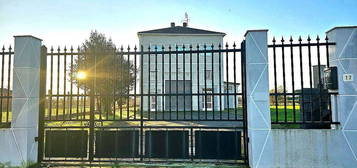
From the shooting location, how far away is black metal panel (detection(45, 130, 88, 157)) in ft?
16.8

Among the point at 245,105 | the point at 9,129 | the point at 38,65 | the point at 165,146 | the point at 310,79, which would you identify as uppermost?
the point at 38,65

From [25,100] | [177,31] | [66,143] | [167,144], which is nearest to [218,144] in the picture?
[167,144]

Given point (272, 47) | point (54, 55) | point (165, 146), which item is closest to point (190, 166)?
point (165, 146)

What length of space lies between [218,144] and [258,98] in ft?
4.30

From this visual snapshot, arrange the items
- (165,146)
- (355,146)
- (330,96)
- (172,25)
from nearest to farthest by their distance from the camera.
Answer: (355,146) < (330,96) < (165,146) < (172,25)

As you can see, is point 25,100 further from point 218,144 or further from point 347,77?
point 347,77

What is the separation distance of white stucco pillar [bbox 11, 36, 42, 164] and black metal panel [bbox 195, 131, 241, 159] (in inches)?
144

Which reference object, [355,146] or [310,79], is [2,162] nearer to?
[310,79]

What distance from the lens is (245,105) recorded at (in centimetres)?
491

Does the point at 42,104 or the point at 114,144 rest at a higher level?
the point at 42,104

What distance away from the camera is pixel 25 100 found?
16.1ft

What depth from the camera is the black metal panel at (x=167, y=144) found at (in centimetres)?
500

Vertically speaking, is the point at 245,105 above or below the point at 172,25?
below

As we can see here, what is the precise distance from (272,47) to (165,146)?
10.3 ft
